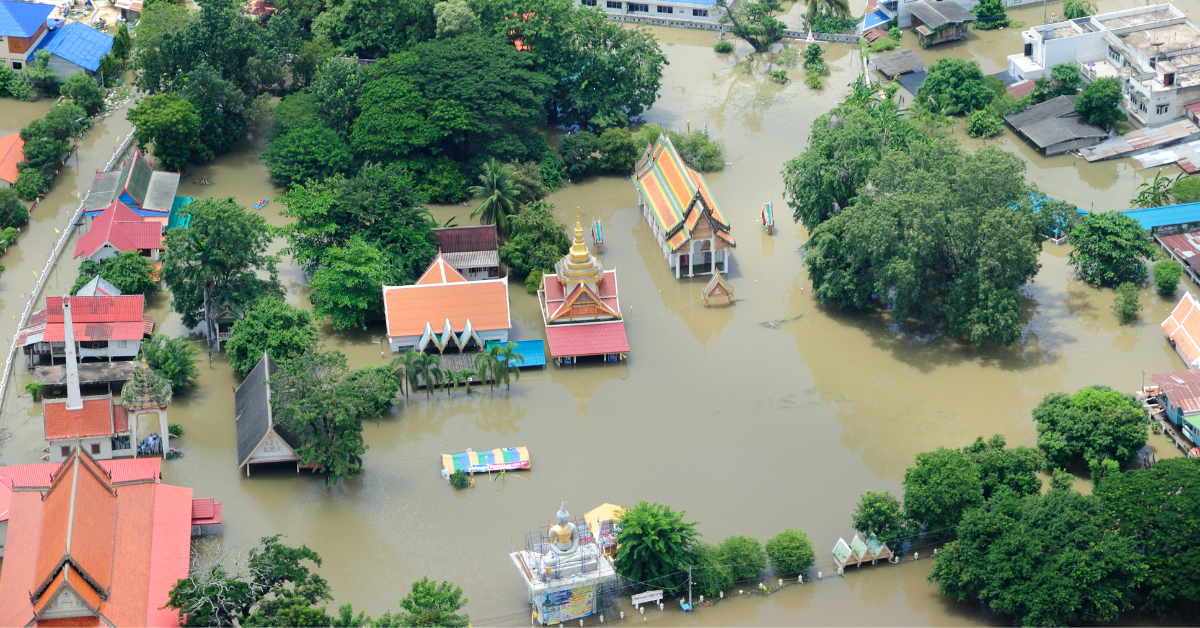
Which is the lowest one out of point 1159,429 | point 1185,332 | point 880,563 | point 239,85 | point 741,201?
point 880,563

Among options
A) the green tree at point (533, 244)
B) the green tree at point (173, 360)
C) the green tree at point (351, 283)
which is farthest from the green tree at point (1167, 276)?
the green tree at point (173, 360)

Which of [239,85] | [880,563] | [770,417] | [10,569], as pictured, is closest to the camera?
[10,569]

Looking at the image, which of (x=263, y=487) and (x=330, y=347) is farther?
(x=330, y=347)

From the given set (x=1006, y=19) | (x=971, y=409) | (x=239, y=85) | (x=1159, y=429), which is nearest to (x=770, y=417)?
(x=971, y=409)

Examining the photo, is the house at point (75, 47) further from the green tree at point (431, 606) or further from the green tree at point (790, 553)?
the green tree at point (790, 553)

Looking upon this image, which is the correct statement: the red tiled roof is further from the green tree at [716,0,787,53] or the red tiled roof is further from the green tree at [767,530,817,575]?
the green tree at [716,0,787,53]

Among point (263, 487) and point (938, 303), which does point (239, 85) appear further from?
point (938, 303)
